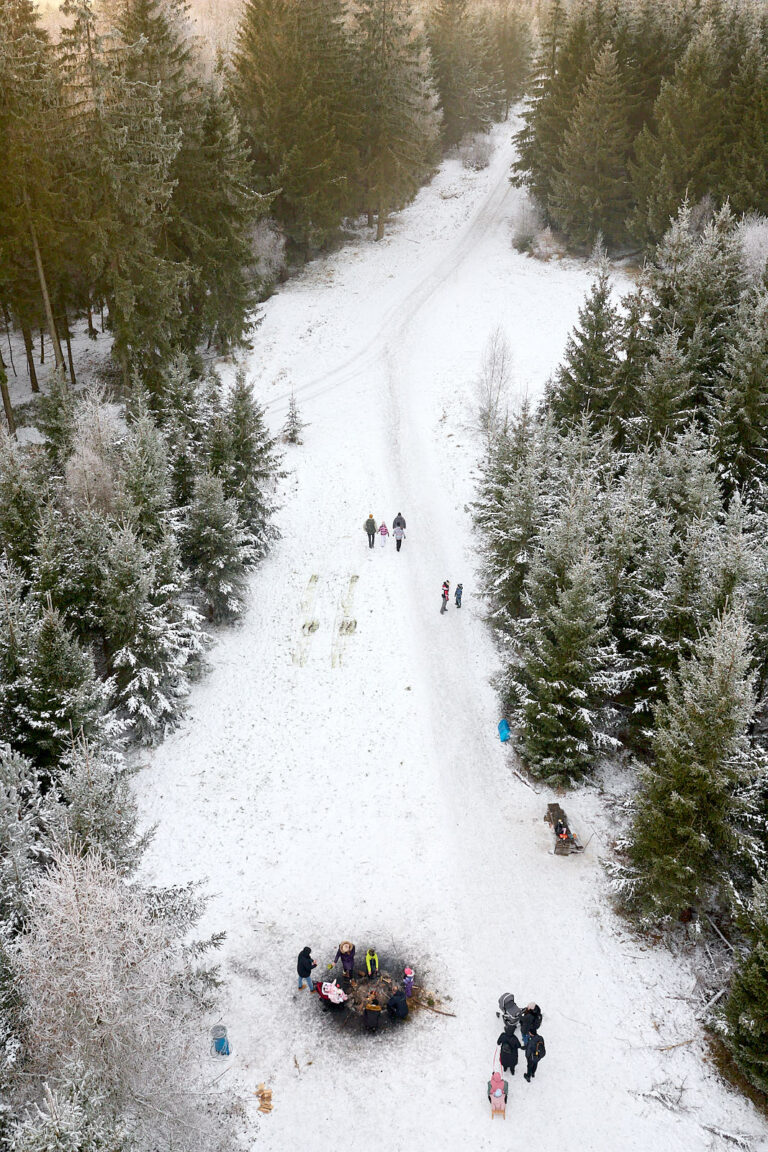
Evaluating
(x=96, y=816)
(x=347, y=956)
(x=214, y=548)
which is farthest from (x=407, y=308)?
(x=347, y=956)

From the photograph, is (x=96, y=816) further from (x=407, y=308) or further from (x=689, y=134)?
(x=689, y=134)

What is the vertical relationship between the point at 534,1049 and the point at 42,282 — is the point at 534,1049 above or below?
below

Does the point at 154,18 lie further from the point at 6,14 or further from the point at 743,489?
the point at 743,489

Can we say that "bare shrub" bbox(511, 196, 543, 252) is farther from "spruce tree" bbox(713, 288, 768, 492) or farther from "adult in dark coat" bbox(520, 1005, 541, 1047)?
"adult in dark coat" bbox(520, 1005, 541, 1047)

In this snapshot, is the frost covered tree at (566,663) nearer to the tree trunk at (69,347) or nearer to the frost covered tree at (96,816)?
the frost covered tree at (96,816)

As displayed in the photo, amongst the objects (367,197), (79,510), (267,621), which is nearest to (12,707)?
(79,510)
